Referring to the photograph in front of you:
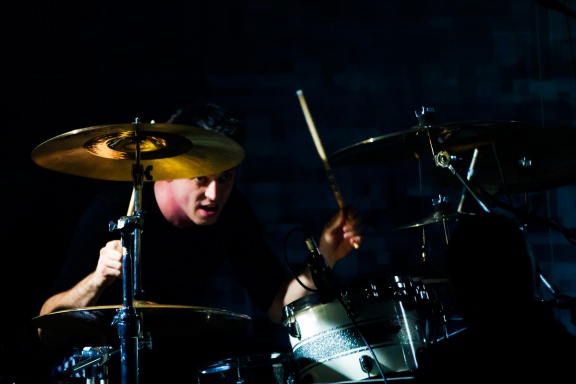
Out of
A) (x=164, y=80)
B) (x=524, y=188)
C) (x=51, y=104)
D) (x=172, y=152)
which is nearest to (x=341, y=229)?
(x=172, y=152)

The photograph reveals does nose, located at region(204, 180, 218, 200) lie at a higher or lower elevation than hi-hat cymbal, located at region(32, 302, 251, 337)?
higher

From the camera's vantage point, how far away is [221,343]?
11.5 ft

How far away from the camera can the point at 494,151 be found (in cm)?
290

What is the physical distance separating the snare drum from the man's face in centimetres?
86

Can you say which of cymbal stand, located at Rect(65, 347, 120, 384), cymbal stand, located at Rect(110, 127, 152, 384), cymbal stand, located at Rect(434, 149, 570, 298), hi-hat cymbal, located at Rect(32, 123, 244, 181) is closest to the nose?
hi-hat cymbal, located at Rect(32, 123, 244, 181)

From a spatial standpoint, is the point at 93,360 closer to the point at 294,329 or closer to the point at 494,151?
the point at 294,329

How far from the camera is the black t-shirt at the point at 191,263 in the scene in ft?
10.6

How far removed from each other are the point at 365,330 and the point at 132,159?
3.31 feet

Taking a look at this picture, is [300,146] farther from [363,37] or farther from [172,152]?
[172,152]

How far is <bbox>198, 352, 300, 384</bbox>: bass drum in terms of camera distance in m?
2.53

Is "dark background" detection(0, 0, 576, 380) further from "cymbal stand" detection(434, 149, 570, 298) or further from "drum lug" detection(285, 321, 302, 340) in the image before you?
"drum lug" detection(285, 321, 302, 340)

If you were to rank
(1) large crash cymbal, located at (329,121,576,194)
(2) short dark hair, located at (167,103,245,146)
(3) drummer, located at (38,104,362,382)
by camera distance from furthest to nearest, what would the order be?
(2) short dark hair, located at (167,103,245,146) < (3) drummer, located at (38,104,362,382) < (1) large crash cymbal, located at (329,121,576,194)

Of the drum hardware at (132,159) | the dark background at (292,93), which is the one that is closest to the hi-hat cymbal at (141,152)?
the drum hardware at (132,159)

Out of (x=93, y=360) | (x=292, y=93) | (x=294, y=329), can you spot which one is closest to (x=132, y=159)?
(x=93, y=360)
